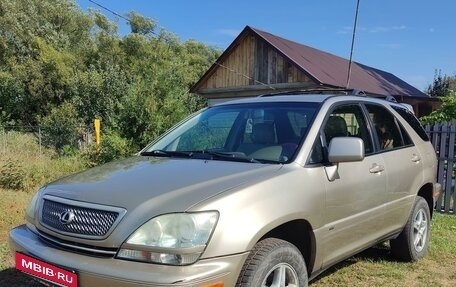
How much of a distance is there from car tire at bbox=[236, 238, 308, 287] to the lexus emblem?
1.09 meters

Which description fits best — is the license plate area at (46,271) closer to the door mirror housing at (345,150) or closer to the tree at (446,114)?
the door mirror housing at (345,150)

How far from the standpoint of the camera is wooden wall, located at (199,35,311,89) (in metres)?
19.1

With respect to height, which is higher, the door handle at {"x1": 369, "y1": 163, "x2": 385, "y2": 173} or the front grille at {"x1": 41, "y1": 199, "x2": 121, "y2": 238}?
the door handle at {"x1": 369, "y1": 163, "x2": 385, "y2": 173}

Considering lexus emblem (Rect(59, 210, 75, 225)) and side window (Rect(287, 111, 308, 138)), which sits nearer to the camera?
lexus emblem (Rect(59, 210, 75, 225))

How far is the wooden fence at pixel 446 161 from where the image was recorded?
8000mm

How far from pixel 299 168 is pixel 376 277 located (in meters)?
1.91

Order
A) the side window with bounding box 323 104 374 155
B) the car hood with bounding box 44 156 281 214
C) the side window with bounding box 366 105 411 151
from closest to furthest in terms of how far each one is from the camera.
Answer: the car hood with bounding box 44 156 281 214 → the side window with bounding box 323 104 374 155 → the side window with bounding box 366 105 411 151

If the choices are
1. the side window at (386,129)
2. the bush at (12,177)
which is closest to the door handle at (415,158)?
the side window at (386,129)

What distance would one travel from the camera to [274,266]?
303cm

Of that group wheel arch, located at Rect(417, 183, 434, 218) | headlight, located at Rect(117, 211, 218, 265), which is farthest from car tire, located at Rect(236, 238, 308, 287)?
wheel arch, located at Rect(417, 183, 434, 218)

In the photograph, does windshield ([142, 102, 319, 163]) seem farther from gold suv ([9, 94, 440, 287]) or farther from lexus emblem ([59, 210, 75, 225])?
lexus emblem ([59, 210, 75, 225])

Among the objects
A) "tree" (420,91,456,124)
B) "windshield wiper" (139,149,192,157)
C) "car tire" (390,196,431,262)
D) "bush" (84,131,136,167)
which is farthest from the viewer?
"tree" (420,91,456,124)

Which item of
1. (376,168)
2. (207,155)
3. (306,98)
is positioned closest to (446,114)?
(376,168)

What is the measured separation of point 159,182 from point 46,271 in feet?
2.84
